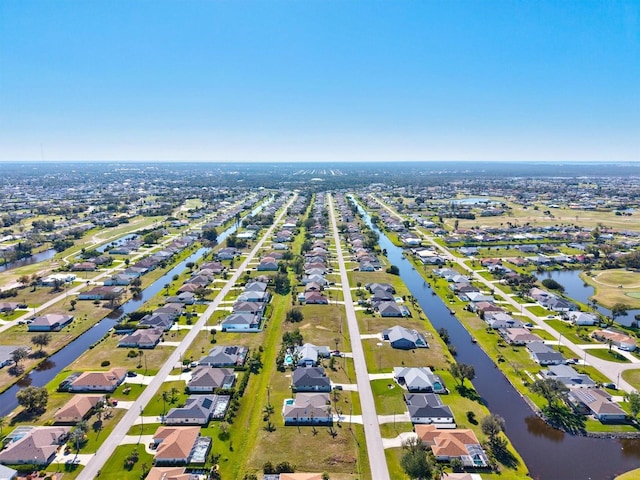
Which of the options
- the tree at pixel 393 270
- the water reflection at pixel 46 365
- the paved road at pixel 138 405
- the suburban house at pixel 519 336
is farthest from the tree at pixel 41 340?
the suburban house at pixel 519 336

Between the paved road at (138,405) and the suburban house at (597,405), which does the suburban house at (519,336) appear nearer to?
the suburban house at (597,405)

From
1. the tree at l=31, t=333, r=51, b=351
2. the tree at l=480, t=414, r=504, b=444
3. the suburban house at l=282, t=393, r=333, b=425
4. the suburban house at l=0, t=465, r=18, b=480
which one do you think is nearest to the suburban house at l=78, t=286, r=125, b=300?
the tree at l=31, t=333, r=51, b=351

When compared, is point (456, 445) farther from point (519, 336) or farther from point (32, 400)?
point (32, 400)

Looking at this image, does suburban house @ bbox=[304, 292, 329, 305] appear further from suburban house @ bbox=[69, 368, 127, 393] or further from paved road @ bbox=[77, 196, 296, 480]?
suburban house @ bbox=[69, 368, 127, 393]

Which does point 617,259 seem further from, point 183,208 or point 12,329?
point 183,208

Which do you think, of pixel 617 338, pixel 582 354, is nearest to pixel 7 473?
pixel 582 354
